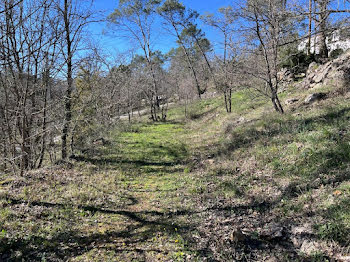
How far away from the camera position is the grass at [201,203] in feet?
10.3

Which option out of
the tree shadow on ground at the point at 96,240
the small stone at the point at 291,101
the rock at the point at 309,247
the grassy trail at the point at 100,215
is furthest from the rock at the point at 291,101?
the rock at the point at 309,247

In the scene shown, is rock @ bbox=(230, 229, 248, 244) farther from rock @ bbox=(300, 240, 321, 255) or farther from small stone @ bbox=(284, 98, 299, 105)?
small stone @ bbox=(284, 98, 299, 105)

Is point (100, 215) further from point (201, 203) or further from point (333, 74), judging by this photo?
point (333, 74)

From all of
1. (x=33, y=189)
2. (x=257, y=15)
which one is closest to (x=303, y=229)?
(x=33, y=189)

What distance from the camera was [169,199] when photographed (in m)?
4.96

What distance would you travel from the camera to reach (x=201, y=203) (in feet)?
15.2

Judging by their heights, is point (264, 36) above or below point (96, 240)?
above

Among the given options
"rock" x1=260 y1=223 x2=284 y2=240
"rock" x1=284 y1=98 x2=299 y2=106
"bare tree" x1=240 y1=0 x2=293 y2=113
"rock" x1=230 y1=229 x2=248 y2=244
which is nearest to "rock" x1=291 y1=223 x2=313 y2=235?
"rock" x1=260 y1=223 x2=284 y2=240

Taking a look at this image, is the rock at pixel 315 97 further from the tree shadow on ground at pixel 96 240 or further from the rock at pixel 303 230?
the tree shadow on ground at pixel 96 240

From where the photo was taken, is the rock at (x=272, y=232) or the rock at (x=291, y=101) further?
the rock at (x=291, y=101)

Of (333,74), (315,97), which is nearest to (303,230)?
(315,97)

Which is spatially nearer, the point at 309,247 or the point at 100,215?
the point at 309,247

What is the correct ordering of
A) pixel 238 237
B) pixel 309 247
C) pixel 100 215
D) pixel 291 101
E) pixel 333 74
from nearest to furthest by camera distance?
pixel 309 247 < pixel 238 237 < pixel 100 215 < pixel 333 74 < pixel 291 101

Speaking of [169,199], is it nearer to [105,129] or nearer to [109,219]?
[109,219]
